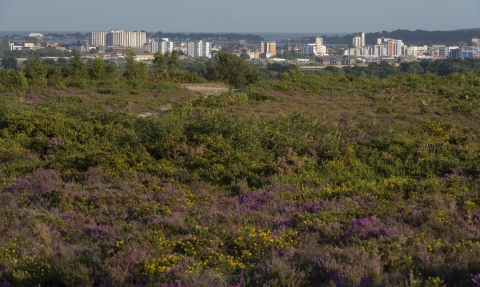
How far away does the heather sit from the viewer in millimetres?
4723

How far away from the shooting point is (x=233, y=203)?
7.56 meters

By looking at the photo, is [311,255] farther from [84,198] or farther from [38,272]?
[84,198]

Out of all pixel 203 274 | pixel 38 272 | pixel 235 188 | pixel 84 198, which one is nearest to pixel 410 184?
pixel 235 188

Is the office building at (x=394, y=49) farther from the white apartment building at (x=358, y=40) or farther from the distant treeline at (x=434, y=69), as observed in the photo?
the distant treeline at (x=434, y=69)

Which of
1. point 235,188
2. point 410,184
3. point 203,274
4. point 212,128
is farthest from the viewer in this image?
point 212,128

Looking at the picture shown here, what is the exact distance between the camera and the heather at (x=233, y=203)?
15.5 feet

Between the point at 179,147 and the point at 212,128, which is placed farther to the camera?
the point at 212,128

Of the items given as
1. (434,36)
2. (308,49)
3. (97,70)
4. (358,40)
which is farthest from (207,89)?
(358,40)

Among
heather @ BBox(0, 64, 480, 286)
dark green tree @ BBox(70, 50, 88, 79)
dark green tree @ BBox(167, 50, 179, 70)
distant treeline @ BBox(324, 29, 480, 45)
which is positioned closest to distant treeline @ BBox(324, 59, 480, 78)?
dark green tree @ BBox(167, 50, 179, 70)

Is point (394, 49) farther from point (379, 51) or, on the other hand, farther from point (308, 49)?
point (308, 49)

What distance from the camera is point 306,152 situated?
10695 millimetres

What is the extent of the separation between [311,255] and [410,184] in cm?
351

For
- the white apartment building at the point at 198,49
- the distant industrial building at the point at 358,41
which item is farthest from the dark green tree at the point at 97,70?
the distant industrial building at the point at 358,41

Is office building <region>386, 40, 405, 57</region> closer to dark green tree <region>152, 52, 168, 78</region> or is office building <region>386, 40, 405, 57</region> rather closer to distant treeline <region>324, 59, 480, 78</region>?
distant treeline <region>324, 59, 480, 78</region>
